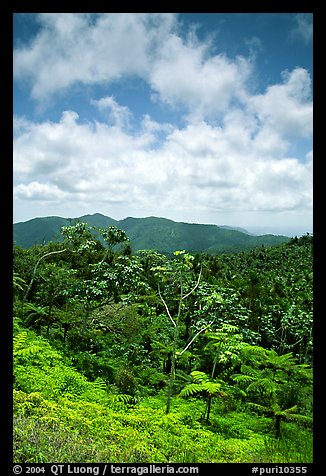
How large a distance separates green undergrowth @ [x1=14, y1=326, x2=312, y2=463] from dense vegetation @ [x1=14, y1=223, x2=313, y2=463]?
0.5 inches

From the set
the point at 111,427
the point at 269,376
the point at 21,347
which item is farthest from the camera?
the point at 269,376

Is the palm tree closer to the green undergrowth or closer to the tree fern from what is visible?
the green undergrowth

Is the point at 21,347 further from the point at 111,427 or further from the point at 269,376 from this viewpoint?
the point at 269,376

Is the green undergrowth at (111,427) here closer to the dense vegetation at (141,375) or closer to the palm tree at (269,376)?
the dense vegetation at (141,375)

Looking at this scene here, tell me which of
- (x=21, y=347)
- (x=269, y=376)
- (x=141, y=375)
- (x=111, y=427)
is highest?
(x=21, y=347)

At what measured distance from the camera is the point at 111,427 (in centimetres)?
244

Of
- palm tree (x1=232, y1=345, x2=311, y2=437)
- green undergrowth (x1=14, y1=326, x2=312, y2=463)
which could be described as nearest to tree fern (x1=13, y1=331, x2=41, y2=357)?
green undergrowth (x1=14, y1=326, x2=312, y2=463)

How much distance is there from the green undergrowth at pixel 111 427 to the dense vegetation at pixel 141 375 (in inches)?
0.5

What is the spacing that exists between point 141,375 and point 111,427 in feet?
7.50

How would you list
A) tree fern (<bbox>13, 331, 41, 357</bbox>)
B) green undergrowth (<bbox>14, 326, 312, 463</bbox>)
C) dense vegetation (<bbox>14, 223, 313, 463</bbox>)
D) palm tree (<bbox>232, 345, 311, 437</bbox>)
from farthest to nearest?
palm tree (<bbox>232, 345, 311, 437</bbox>), tree fern (<bbox>13, 331, 41, 357</bbox>), dense vegetation (<bbox>14, 223, 313, 463</bbox>), green undergrowth (<bbox>14, 326, 312, 463</bbox>)

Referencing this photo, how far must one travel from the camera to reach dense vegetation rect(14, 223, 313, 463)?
213 centimetres

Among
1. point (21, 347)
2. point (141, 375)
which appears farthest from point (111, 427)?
point (141, 375)
